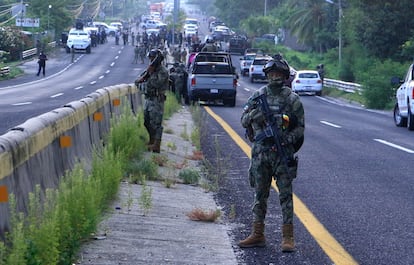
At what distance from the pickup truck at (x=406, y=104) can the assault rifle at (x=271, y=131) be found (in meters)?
16.1

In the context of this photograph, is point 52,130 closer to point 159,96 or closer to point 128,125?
point 128,125

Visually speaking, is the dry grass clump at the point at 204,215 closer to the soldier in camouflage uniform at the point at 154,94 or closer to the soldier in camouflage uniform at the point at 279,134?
the soldier in camouflage uniform at the point at 279,134

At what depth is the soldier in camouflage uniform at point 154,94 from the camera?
15211 mm

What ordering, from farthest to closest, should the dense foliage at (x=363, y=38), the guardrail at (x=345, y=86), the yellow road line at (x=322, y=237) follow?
1. the guardrail at (x=345, y=86)
2. the dense foliage at (x=363, y=38)
3. the yellow road line at (x=322, y=237)

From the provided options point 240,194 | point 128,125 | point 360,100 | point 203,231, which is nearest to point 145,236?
point 203,231

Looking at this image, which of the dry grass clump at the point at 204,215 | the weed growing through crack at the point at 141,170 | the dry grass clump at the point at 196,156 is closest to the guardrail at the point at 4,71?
the dry grass clump at the point at 196,156

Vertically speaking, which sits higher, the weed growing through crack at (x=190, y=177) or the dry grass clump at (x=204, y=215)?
the dry grass clump at (x=204, y=215)

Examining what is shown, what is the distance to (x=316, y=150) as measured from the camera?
1819 centimetres

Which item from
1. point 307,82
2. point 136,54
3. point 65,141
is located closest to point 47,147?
point 65,141

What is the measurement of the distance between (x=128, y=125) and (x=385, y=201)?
14.1ft

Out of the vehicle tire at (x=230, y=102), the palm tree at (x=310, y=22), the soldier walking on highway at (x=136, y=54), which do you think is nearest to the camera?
the vehicle tire at (x=230, y=102)

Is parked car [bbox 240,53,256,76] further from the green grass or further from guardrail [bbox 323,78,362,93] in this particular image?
the green grass

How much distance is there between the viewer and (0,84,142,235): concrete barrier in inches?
269

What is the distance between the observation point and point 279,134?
329 inches
